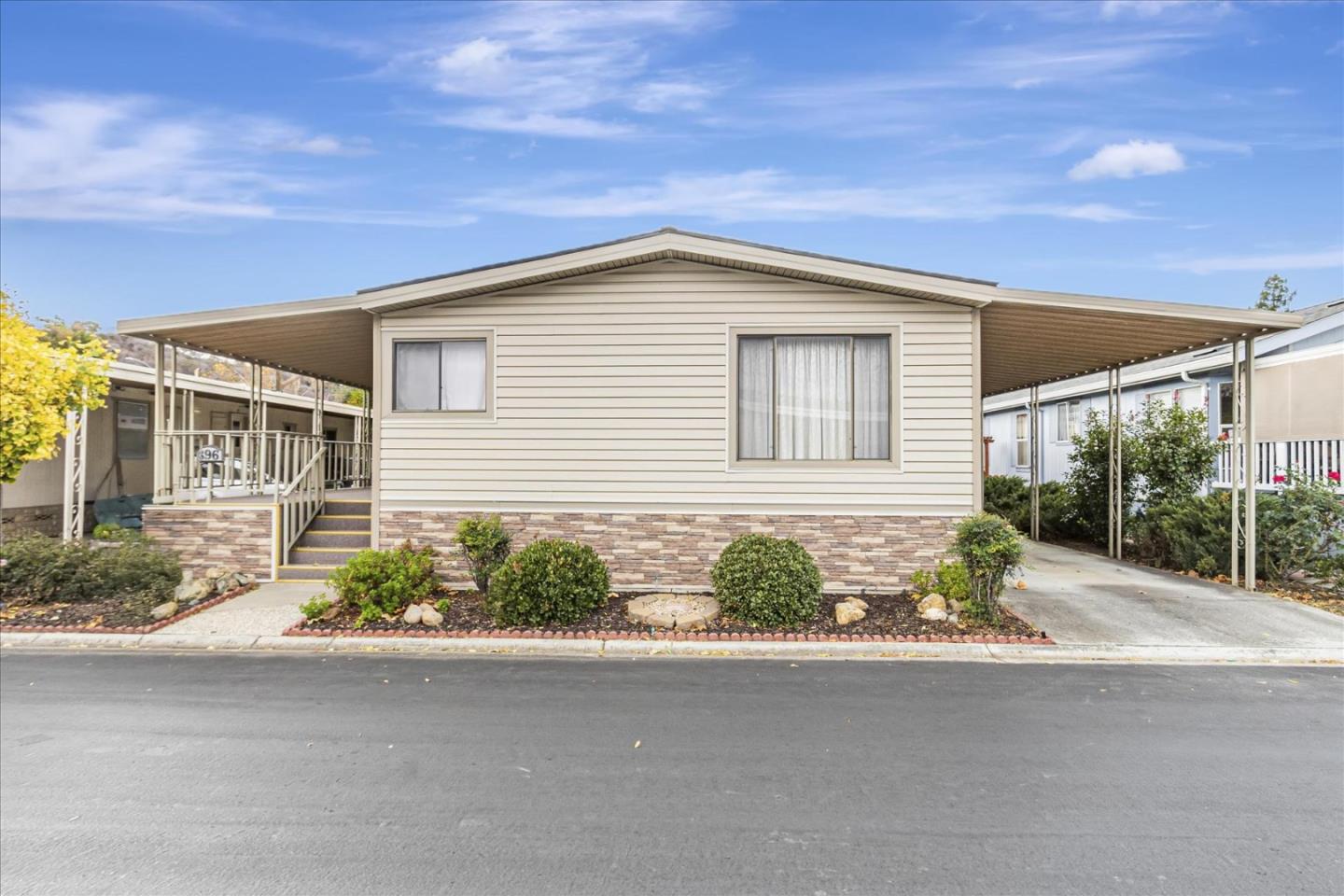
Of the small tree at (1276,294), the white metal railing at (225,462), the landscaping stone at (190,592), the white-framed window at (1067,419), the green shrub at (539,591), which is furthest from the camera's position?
the small tree at (1276,294)

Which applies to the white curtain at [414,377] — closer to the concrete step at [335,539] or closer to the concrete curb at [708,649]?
the concrete step at [335,539]

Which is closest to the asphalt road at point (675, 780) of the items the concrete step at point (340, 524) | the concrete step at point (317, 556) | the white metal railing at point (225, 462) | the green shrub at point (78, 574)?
the green shrub at point (78, 574)

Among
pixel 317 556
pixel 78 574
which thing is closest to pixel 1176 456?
pixel 317 556

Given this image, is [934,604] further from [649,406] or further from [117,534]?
[117,534]

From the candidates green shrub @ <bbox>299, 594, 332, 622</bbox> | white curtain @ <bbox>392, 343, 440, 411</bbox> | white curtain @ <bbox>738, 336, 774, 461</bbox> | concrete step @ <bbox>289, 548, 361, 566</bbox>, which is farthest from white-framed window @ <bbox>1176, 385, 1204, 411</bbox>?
green shrub @ <bbox>299, 594, 332, 622</bbox>

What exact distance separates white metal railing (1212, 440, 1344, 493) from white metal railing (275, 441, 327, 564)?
14.8 m

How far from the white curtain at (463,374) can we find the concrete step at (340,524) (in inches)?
104

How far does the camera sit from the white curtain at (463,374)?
8.58 meters

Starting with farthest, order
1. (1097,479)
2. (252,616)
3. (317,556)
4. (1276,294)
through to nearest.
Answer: (1276,294), (1097,479), (317,556), (252,616)

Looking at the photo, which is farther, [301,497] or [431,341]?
[301,497]

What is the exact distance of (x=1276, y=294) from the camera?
1526 inches

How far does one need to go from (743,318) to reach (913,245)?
2324 centimetres

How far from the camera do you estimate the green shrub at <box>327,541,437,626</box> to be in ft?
23.2

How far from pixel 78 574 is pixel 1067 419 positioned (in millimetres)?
21896
